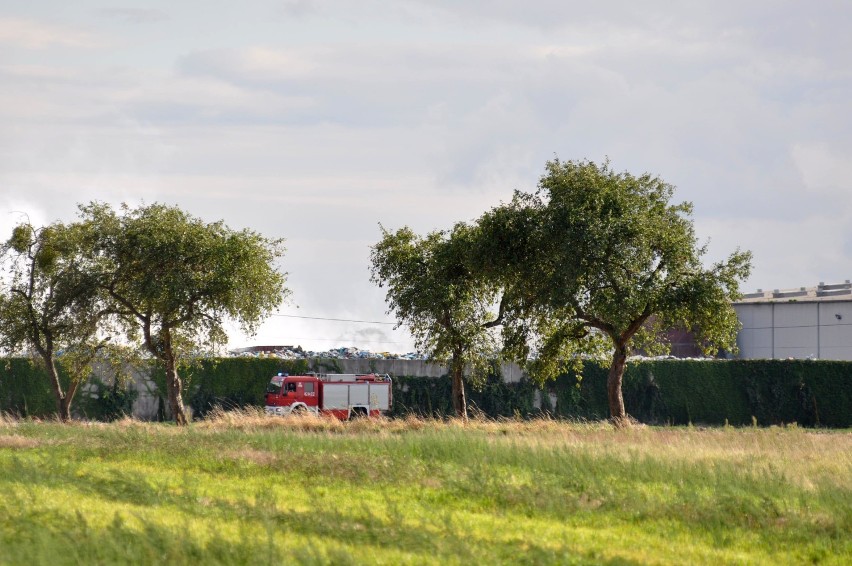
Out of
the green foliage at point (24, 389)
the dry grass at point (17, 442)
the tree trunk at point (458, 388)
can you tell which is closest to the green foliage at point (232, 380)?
the green foliage at point (24, 389)

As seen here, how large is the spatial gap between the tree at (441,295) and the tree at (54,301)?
13117 millimetres

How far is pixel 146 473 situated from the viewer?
2102cm

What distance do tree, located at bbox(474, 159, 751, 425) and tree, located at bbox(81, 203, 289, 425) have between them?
10.6m

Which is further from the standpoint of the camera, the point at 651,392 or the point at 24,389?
the point at 651,392

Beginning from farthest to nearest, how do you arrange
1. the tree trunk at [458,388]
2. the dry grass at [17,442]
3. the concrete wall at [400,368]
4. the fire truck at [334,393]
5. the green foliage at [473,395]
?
the concrete wall at [400,368]
the green foliage at [473,395]
the fire truck at [334,393]
the tree trunk at [458,388]
the dry grass at [17,442]

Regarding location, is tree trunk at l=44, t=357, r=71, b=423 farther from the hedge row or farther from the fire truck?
the fire truck

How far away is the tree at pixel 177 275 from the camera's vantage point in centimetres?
4334

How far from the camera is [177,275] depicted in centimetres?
4316

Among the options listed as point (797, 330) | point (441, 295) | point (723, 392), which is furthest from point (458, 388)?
point (797, 330)

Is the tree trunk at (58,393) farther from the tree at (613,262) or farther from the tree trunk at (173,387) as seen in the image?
the tree at (613,262)

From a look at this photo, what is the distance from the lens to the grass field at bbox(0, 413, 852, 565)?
12781mm

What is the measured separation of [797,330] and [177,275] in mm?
49714

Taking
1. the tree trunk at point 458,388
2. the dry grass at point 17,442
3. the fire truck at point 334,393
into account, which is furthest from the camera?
the fire truck at point 334,393

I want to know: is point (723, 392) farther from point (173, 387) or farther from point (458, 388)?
point (173, 387)
